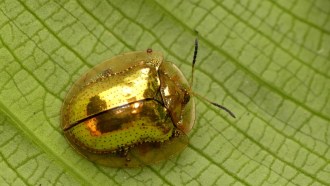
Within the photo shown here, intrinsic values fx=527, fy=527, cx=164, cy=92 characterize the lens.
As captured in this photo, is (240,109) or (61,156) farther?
(240,109)

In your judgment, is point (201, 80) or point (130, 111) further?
point (201, 80)

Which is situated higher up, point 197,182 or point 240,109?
point 240,109

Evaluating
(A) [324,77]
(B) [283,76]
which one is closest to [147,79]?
(B) [283,76]

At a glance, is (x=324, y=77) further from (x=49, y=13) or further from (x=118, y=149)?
(x=49, y=13)
